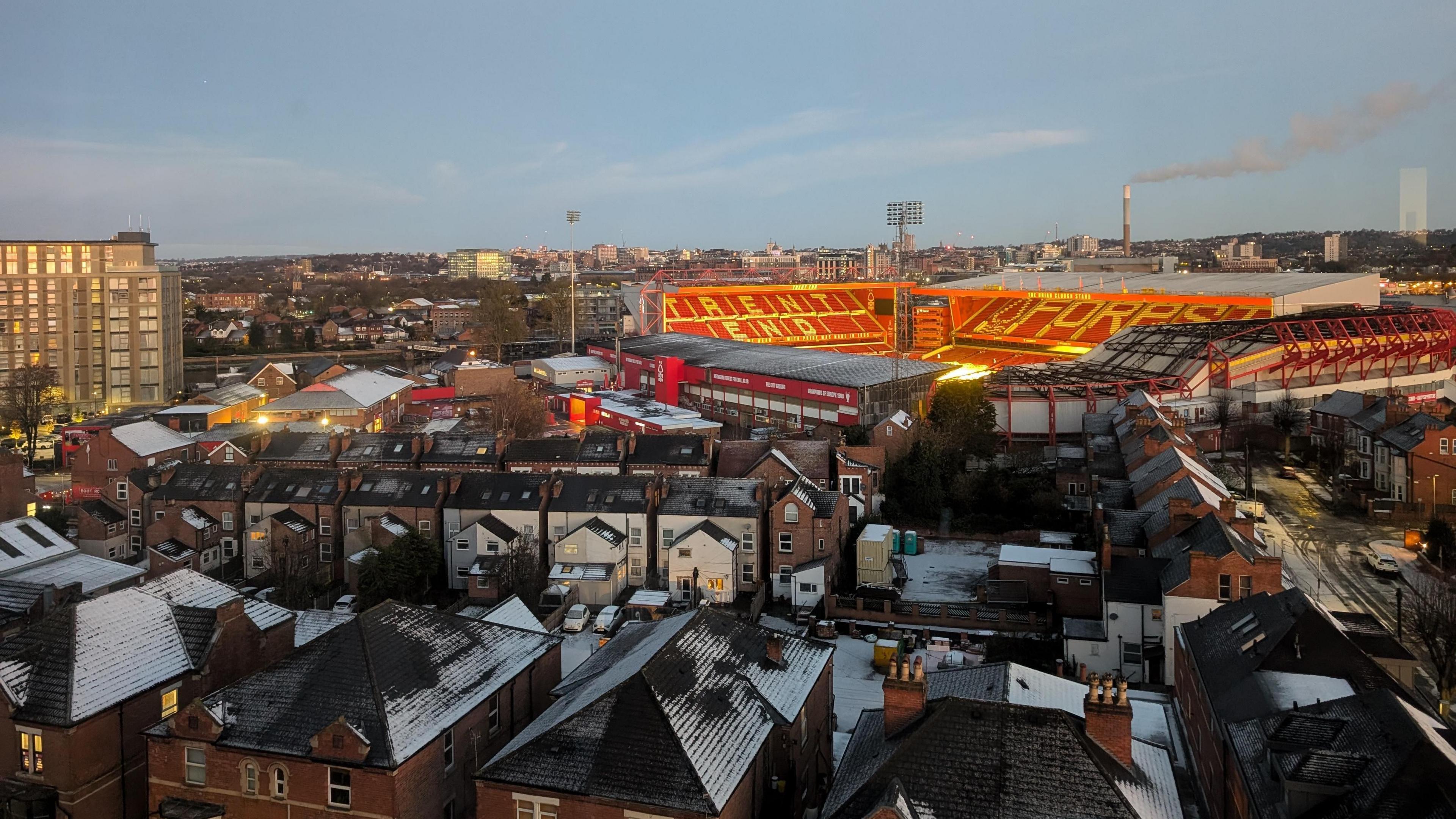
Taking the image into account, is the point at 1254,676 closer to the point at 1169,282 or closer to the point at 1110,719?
the point at 1110,719

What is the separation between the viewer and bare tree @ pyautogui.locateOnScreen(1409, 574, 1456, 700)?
17.6 m

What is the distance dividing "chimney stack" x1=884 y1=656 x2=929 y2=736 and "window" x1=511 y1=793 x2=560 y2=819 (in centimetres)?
355

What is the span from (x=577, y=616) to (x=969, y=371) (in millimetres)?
29720

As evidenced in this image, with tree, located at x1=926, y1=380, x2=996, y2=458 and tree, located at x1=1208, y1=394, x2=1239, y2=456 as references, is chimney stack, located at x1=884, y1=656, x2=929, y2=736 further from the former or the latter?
tree, located at x1=1208, y1=394, x2=1239, y2=456

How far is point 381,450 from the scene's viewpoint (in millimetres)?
31297

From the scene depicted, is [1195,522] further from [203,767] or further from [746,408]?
[746,408]

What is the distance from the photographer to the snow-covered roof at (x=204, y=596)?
51.3ft

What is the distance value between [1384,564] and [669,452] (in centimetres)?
1764

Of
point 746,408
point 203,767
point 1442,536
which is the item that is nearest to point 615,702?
point 203,767

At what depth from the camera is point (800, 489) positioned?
25.1 m


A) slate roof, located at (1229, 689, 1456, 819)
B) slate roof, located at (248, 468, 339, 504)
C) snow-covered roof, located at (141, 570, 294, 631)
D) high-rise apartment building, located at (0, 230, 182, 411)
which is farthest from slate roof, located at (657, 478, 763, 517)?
high-rise apartment building, located at (0, 230, 182, 411)

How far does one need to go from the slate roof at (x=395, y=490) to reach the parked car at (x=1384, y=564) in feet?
73.5

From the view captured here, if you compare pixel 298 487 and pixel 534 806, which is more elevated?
pixel 298 487

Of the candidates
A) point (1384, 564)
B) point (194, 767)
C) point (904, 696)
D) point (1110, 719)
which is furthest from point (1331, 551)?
point (194, 767)
